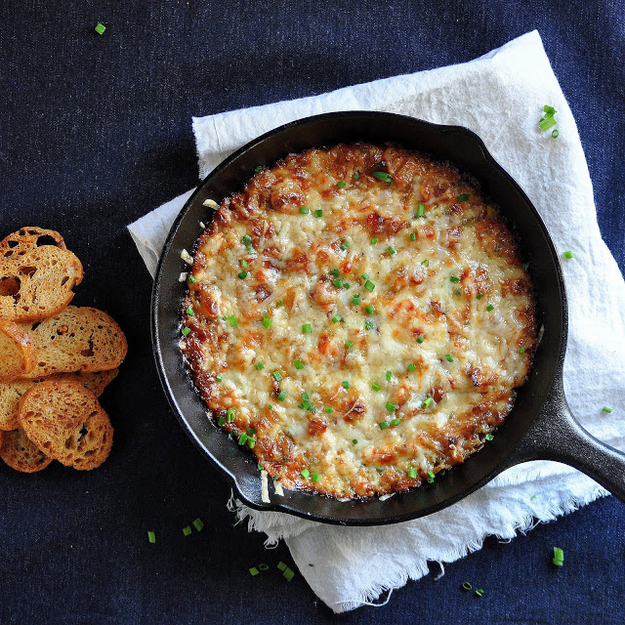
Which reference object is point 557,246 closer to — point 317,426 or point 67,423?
point 317,426

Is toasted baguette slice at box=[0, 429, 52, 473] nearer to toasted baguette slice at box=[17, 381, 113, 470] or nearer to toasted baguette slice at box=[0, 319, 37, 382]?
toasted baguette slice at box=[17, 381, 113, 470]

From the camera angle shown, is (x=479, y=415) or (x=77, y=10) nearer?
(x=479, y=415)

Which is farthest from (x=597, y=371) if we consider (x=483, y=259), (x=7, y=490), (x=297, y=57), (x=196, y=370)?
(x=7, y=490)

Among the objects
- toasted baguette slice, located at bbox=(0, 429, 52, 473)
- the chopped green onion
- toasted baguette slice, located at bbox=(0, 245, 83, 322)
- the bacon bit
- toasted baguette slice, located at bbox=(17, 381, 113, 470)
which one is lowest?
toasted baguette slice, located at bbox=(0, 429, 52, 473)

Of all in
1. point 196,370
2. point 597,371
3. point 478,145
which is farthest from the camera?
point 597,371

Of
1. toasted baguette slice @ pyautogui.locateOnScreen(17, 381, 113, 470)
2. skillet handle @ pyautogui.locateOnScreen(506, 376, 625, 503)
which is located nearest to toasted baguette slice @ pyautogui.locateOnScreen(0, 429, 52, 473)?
toasted baguette slice @ pyautogui.locateOnScreen(17, 381, 113, 470)

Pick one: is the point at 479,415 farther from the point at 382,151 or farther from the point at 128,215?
the point at 128,215

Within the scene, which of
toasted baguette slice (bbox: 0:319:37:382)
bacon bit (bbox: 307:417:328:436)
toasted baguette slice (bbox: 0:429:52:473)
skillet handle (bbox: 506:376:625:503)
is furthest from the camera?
toasted baguette slice (bbox: 0:429:52:473)
